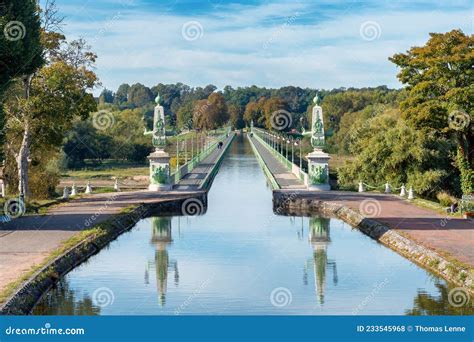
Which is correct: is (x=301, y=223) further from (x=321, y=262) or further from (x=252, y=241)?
(x=321, y=262)

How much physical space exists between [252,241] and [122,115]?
292 feet

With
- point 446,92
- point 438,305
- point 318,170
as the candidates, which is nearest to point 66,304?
point 438,305

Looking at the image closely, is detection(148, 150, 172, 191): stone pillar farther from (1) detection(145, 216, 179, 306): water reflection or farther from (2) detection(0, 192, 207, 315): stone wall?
(1) detection(145, 216, 179, 306): water reflection

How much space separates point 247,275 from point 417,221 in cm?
1031
